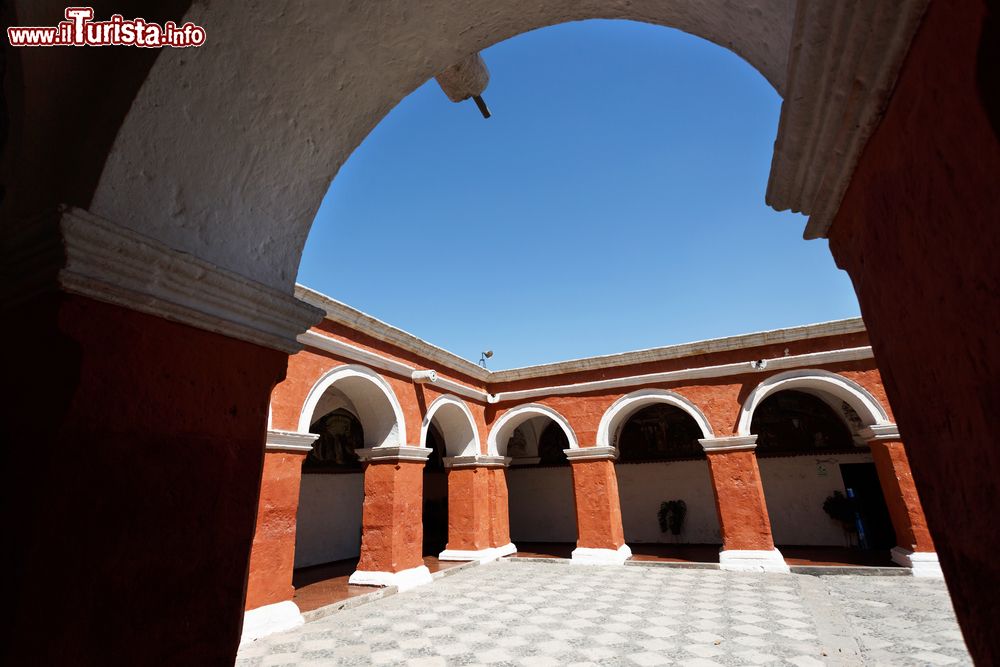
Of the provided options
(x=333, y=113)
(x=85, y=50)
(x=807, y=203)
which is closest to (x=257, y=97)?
(x=333, y=113)

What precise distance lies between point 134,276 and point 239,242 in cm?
50

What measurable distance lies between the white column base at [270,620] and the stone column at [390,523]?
6.27 feet

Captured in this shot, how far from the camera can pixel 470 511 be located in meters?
9.98

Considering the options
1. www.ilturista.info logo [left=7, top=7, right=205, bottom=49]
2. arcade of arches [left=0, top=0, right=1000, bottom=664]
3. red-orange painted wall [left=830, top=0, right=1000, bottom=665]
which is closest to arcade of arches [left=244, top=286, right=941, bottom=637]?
arcade of arches [left=0, top=0, right=1000, bottom=664]

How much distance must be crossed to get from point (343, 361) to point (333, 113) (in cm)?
575

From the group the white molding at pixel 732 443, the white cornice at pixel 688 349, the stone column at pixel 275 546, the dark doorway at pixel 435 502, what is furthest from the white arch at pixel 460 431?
the white molding at pixel 732 443

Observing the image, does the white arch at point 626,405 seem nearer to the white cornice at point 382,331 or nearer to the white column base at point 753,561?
the white column base at point 753,561

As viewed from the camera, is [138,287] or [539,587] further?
[539,587]

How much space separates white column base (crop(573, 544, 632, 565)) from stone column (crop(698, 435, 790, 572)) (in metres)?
1.85

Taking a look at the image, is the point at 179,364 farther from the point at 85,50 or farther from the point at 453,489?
the point at 453,489

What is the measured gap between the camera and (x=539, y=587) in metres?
7.62

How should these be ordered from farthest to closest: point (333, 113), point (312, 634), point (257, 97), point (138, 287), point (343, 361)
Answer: point (343, 361)
point (312, 634)
point (333, 113)
point (257, 97)
point (138, 287)

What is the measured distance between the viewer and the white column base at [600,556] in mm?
9359

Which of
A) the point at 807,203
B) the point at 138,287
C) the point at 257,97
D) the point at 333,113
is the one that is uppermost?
the point at 333,113
